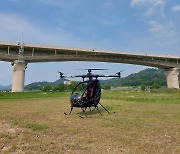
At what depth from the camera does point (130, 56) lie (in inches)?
2635

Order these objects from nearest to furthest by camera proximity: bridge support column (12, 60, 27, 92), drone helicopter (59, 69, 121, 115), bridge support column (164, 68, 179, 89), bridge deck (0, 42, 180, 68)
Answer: drone helicopter (59, 69, 121, 115) < bridge deck (0, 42, 180, 68) < bridge support column (12, 60, 27, 92) < bridge support column (164, 68, 179, 89)

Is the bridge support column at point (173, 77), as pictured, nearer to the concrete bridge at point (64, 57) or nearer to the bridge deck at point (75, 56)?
the concrete bridge at point (64, 57)

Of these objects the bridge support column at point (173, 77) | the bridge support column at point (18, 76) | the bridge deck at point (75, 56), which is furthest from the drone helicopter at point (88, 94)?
the bridge support column at point (173, 77)

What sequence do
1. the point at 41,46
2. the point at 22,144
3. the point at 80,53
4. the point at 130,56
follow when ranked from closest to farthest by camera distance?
the point at 22,144 < the point at 41,46 < the point at 80,53 < the point at 130,56

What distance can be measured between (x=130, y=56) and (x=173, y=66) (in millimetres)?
16683

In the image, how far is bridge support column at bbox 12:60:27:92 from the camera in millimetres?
51844

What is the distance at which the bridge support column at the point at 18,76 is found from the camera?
2041 inches

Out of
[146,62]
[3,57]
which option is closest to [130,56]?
[146,62]

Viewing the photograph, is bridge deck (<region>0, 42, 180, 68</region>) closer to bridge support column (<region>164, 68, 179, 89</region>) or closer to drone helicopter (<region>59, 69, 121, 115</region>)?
bridge support column (<region>164, 68, 179, 89</region>)

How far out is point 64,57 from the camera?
58469 millimetres

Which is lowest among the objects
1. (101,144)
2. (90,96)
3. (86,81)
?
(101,144)

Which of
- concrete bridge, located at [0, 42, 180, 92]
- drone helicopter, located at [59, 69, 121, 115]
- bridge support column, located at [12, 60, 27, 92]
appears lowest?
drone helicopter, located at [59, 69, 121, 115]

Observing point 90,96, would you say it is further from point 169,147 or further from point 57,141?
point 169,147

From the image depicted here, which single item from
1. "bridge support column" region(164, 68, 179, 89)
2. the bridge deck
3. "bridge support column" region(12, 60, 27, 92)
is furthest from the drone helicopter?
"bridge support column" region(164, 68, 179, 89)
